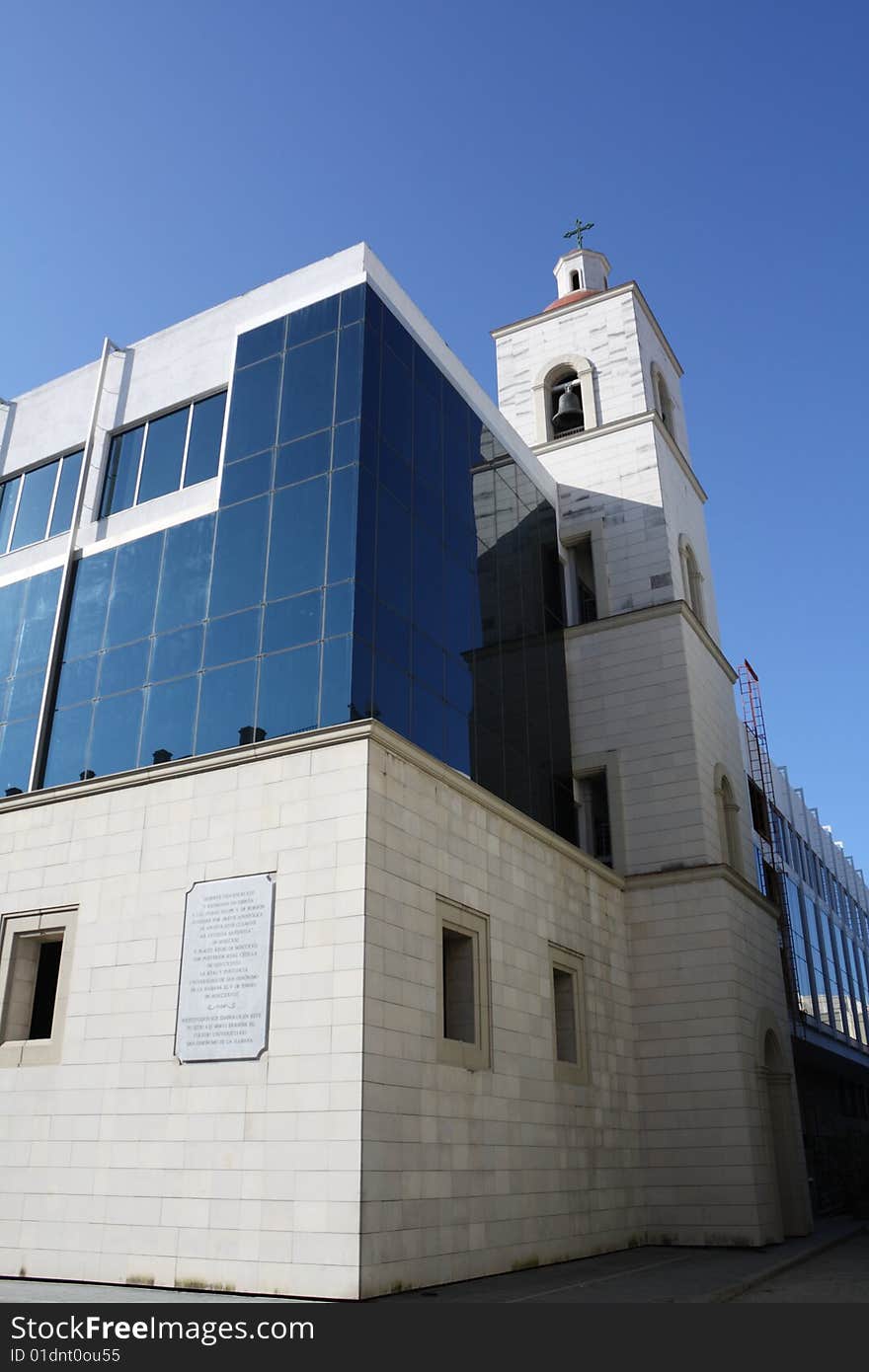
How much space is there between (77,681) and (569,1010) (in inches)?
440

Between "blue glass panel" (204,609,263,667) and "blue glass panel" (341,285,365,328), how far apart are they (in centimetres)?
579

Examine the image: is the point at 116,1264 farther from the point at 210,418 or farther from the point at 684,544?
the point at 684,544

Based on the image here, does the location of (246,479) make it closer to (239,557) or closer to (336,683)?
(239,557)

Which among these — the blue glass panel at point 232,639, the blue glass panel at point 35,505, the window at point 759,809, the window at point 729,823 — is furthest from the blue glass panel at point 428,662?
the window at point 759,809

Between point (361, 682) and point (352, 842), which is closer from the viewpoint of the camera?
point (352, 842)

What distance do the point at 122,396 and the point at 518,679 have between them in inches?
404

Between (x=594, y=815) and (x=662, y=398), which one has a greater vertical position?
(x=662, y=398)

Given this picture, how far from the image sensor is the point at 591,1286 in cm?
1449

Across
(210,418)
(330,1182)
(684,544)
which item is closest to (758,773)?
(684,544)

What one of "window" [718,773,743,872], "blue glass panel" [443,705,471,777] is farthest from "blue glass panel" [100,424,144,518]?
"window" [718,773,743,872]

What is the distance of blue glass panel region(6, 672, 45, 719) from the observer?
20.2m

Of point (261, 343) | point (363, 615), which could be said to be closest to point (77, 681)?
point (363, 615)

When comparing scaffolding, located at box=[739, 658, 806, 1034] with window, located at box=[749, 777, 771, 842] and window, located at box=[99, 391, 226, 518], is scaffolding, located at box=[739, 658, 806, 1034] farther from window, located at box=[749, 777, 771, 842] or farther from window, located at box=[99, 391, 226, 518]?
window, located at box=[99, 391, 226, 518]

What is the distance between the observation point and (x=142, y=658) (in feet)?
63.2
